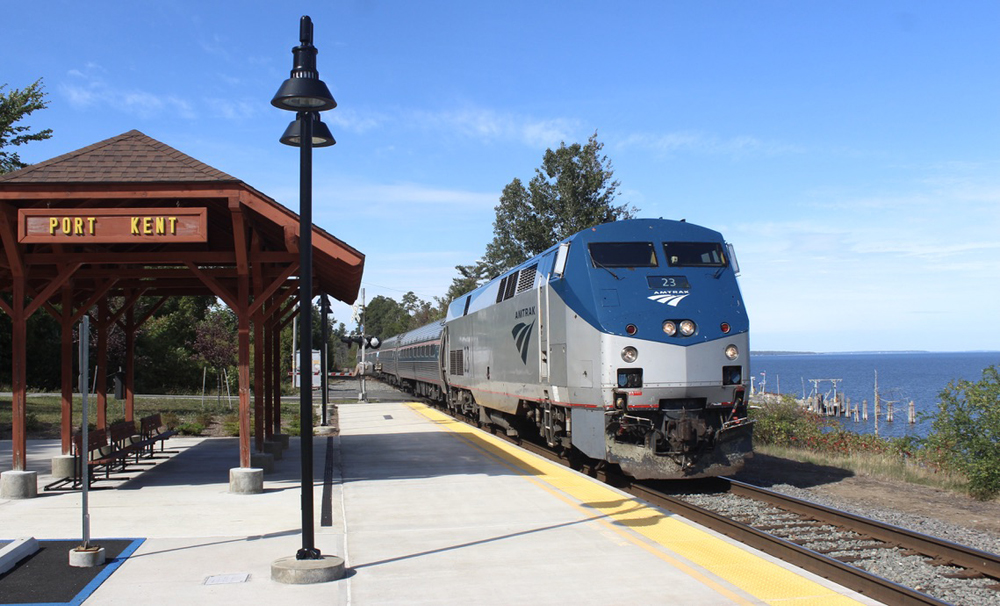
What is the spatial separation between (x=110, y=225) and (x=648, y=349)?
7.32 metres

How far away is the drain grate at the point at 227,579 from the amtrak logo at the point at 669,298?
21.7ft

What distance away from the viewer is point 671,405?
1145 centimetres

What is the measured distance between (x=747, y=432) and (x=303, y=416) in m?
6.67

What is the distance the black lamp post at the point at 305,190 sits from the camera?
7.37 meters

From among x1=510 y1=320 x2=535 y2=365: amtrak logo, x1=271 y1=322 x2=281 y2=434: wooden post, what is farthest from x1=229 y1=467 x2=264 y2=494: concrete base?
x1=271 y1=322 x2=281 y2=434: wooden post

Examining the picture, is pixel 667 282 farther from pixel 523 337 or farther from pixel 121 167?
pixel 121 167

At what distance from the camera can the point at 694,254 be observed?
40.9 feet

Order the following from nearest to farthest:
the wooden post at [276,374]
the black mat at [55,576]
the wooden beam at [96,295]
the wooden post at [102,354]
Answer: the black mat at [55,576] → the wooden beam at [96,295] → the wooden post at [102,354] → the wooden post at [276,374]

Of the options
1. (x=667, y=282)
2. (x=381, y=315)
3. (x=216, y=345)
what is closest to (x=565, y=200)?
(x=216, y=345)

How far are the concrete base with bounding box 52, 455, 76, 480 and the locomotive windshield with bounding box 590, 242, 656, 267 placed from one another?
28.3 ft

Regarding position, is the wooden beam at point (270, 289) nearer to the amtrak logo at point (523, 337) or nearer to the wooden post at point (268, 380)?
the wooden post at point (268, 380)

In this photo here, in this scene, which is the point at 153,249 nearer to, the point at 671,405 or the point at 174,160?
the point at 174,160

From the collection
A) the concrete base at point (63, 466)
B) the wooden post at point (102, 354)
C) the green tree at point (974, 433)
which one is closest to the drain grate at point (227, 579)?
the concrete base at point (63, 466)

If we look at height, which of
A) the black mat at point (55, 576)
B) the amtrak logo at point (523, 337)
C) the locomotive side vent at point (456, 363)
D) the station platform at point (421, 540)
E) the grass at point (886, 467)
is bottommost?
the grass at point (886, 467)
